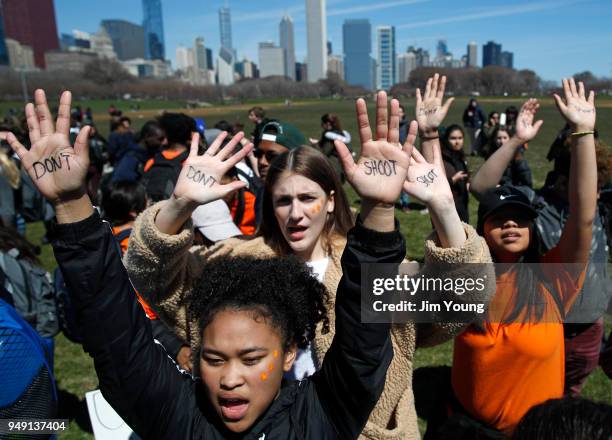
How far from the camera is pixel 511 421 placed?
6.56 ft

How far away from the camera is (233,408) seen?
134 centimetres

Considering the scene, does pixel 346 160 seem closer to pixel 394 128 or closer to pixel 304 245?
pixel 394 128

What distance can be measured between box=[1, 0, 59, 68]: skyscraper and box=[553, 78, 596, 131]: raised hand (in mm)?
135900

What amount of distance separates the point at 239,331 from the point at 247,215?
2.24 meters

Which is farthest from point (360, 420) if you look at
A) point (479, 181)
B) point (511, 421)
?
point (479, 181)

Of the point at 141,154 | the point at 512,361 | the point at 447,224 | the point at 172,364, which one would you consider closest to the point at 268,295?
the point at 172,364

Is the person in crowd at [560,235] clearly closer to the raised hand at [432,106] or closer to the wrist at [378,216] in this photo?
the raised hand at [432,106]

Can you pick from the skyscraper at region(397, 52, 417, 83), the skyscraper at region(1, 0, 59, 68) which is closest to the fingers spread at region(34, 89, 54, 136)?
the skyscraper at region(1, 0, 59, 68)

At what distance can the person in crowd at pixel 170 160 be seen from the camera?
405cm

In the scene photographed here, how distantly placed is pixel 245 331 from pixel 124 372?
349mm

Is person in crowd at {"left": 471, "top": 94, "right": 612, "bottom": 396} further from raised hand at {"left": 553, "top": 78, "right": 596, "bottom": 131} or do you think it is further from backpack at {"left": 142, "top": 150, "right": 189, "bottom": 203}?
backpack at {"left": 142, "top": 150, "right": 189, "bottom": 203}

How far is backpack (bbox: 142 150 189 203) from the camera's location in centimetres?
402

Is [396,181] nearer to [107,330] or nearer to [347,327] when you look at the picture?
[347,327]

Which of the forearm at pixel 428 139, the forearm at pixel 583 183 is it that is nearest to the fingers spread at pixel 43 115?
the forearm at pixel 428 139
